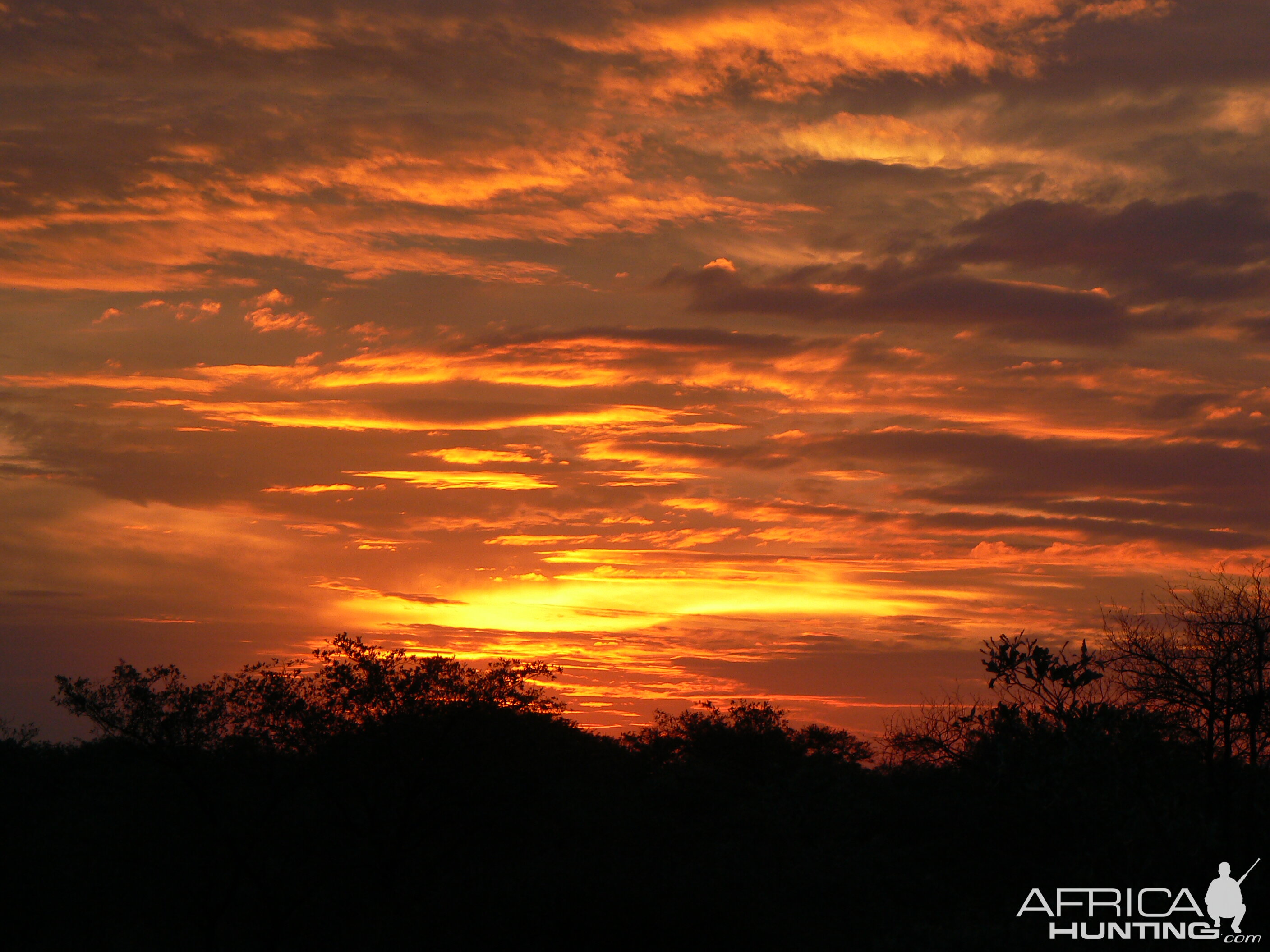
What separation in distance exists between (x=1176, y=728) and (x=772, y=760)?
114 ft

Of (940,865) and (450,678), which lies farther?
(450,678)

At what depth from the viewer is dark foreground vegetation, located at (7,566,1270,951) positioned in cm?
2323

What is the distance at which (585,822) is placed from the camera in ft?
145

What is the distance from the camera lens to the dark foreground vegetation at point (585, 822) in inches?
915

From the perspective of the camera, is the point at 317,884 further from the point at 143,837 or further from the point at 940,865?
the point at 940,865

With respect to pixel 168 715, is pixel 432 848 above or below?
below

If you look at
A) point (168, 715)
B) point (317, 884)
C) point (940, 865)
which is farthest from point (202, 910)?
point (940, 865)

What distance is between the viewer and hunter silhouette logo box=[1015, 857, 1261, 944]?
70.9 feet

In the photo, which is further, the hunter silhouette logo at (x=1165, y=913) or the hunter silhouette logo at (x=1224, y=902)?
the hunter silhouette logo at (x=1165, y=913)

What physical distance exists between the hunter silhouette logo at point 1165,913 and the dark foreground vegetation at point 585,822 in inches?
14.4

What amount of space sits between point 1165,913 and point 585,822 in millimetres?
26288

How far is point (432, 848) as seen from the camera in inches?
1598

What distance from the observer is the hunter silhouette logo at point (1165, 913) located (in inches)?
851

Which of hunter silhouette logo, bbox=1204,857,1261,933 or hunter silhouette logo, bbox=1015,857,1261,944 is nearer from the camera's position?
hunter silhouette logo, bbox=1204,857,1261,933
